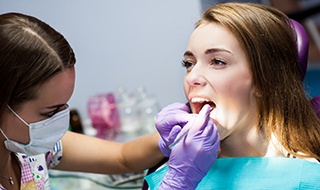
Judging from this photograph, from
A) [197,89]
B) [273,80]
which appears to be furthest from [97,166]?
[273,80]

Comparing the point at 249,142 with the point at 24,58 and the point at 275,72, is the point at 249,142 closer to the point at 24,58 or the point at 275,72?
the point at 275,72

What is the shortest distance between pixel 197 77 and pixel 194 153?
24 centimetres

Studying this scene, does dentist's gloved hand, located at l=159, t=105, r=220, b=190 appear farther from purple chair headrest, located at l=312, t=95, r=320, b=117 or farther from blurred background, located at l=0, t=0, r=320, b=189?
blurred background, located at l=0, t=0, r=320, b=189

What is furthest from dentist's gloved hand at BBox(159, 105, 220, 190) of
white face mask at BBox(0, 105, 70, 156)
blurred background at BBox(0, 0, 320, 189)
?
blurred background at BBox(0, 0, 320, 189)

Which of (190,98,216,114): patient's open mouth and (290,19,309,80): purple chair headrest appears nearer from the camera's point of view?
(190,98,216,114): patient's open mouth

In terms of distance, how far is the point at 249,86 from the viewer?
174 centimetres

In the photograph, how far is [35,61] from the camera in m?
1.57

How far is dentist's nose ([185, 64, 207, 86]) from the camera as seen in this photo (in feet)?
5.61

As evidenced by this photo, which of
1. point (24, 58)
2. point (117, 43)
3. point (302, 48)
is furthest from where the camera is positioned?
point (117, 43)

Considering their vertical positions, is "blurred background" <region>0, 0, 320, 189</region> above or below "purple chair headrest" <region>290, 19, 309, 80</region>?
below

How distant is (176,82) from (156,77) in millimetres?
116

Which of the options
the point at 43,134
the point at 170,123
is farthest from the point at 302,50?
the point at 43,134

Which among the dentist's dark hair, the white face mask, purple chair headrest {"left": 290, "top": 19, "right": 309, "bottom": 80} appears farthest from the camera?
purple chair headrest {"left": 290, "top": 19, "right": 309, "bottom": 80}

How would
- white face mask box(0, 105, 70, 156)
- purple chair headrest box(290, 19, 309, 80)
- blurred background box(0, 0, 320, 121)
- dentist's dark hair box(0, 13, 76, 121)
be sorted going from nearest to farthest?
dentist's dark hair box(0, 13, 76, 121), white face mask box(0, 105, 70, 156), purple chair headrest box(290, 19, 309, 80), blurred background box(0, 0, 320, 121)
